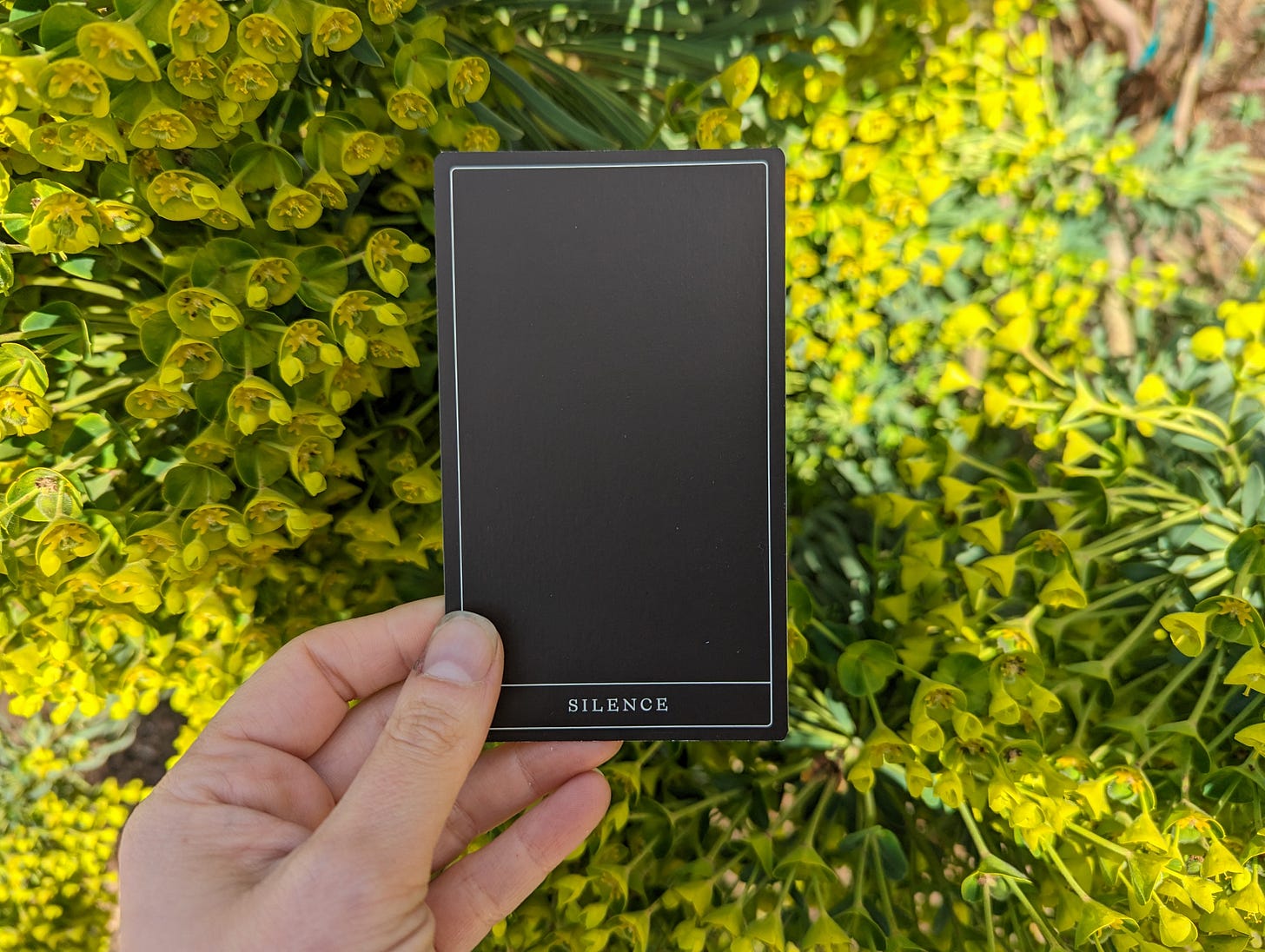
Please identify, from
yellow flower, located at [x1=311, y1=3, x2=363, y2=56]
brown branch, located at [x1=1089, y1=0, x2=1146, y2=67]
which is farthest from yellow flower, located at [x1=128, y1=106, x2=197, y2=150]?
brown branch, located at [x1=1089, y1=0, x2=1146, y2=67]

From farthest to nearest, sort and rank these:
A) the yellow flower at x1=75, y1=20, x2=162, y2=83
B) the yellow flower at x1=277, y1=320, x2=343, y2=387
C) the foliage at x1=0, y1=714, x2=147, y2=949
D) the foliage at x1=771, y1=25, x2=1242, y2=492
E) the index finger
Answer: the foliage at x1=0, y1=714, x2=147, y2=949
the foliage at x1=771, y1=25, x2=1242, y2=492
the index finger
the yellow flower at x1=277, y1=320, x2=343, y2=387
the yellow flower at x1=75, y1=20, x2=162, y2=83

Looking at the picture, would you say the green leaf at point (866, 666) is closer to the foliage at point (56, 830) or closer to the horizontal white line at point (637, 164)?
the horizontal white line at point (637, 164)

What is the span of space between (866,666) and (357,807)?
0.47 metres

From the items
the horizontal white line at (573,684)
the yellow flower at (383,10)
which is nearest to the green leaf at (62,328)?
the yellow flower at (383,10)

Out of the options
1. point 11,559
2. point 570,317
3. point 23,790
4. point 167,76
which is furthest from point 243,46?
point 23,790

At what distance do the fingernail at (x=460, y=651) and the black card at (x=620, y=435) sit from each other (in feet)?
0.10

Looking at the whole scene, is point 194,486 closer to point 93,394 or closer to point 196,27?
point 93,394

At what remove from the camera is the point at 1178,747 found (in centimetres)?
73

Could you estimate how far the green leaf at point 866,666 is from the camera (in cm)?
76

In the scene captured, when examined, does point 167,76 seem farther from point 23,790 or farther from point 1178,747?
point 23,790

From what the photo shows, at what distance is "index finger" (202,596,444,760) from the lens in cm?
83

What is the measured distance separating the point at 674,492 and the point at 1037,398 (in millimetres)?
431

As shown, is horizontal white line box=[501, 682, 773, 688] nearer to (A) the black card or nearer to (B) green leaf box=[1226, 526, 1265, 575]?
(A) the black card

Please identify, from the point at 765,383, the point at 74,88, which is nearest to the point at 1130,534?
the point at 765,383
